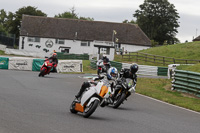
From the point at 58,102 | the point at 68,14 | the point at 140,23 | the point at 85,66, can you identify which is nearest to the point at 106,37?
the point at 140,23

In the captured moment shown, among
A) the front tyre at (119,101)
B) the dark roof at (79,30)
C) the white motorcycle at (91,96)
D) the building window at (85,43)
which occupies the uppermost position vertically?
the dark roof at (79,30)

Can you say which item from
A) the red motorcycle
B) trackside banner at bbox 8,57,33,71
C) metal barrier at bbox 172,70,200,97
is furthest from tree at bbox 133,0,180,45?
metal barrier at bbox 172,70,200,97

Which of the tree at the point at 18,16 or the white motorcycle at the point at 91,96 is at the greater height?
the tree at the point at 18,16

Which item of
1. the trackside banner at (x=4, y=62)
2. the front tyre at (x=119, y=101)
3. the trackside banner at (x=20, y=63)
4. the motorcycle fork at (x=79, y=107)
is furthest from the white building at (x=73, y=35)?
the motorcycle fork at (x=79, y=107)

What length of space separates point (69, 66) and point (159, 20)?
203 ft

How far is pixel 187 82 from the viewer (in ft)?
69.4

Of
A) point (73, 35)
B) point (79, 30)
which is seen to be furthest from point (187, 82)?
point (79, 30)

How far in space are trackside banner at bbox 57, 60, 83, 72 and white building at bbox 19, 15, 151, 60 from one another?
133 ft

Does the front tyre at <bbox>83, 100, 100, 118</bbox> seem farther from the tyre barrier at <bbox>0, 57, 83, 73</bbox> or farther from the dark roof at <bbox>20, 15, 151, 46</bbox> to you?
the dark roof at <bbox>20, 15, 151, 46</bbox>

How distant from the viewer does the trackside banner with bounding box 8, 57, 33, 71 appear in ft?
115

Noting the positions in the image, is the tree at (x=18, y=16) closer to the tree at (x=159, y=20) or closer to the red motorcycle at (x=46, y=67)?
the tree at (x=159, y=20)

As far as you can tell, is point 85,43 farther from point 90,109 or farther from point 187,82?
point 90,109

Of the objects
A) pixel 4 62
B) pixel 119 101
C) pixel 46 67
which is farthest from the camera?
pixel 4 62

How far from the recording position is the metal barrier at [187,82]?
20.1 metres
